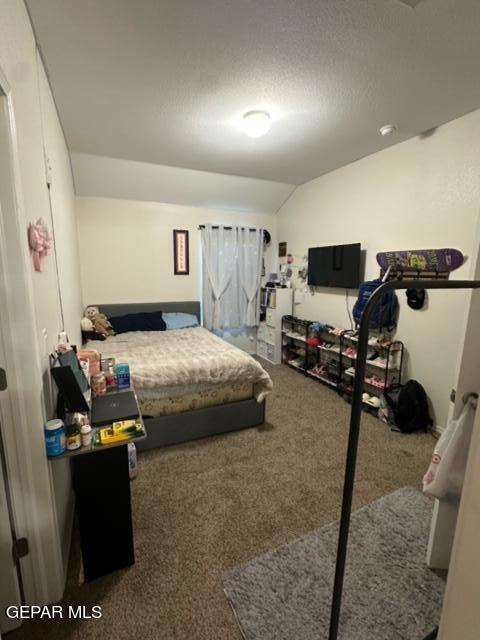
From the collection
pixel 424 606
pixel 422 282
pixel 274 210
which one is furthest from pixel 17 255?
pixel 274 210

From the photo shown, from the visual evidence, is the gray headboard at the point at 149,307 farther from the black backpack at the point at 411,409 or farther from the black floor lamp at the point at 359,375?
the black floor lamp at the point at 359,375

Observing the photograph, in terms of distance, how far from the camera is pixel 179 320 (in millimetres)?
4371

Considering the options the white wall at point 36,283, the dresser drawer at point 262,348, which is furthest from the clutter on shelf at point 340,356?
the white wall at point 36,283

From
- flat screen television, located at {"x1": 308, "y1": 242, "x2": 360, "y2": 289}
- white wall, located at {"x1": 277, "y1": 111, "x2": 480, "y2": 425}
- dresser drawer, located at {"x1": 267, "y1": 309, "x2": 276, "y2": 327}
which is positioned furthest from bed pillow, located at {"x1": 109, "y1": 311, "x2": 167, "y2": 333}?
white wall, located at {"x1": 277, "y1": 111, "x2": 480, "y2": 425}

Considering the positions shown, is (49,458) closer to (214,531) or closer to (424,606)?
(214,531)

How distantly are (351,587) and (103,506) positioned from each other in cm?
124

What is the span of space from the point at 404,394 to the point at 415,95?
241cm

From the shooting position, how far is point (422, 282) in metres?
0.78

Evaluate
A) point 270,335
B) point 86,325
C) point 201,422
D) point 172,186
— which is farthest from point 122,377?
point 270,335

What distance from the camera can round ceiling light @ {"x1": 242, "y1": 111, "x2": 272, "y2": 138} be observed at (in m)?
2.34

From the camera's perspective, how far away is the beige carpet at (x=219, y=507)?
127cm

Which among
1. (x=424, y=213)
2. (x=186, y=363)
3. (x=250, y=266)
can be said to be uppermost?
(x=424, y=213)

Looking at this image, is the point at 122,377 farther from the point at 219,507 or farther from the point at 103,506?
the point at 219,507

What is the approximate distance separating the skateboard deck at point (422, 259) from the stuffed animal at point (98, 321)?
3368 millimetres
